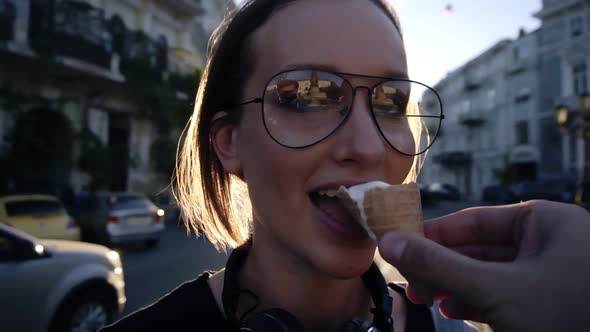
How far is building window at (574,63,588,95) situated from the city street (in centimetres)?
2638

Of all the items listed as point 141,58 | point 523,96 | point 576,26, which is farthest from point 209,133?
point 523,96

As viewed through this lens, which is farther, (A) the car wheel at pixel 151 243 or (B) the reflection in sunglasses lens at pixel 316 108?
(A) the car wheel at pixel 151 243

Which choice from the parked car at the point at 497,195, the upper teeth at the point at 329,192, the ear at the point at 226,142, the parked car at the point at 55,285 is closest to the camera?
the upper teeth at the point at 329,192

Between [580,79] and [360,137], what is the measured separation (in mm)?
31493

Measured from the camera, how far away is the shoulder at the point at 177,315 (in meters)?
1.34

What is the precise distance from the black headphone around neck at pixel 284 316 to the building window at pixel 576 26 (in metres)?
31.8

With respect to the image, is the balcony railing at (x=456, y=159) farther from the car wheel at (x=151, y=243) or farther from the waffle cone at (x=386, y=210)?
the waffle cone at (x=386, y=210)

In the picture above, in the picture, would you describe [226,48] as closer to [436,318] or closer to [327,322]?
[327,322]

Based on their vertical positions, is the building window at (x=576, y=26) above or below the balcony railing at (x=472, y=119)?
above

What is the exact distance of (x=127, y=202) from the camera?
968 centimetres

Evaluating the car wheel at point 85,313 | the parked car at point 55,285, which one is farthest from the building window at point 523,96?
the car wheel at point 85,313

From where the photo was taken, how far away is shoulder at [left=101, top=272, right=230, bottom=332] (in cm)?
134

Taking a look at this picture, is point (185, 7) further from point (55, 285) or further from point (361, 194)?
point (361, 194)

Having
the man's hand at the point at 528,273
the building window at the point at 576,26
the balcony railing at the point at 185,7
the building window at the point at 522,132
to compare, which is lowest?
the man's hand at the point at 528,273
